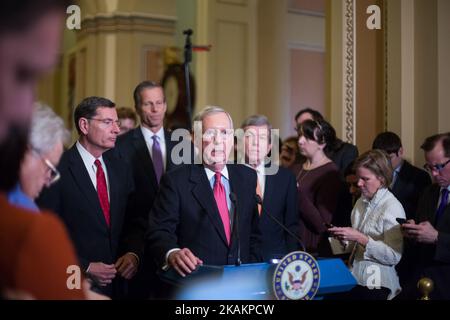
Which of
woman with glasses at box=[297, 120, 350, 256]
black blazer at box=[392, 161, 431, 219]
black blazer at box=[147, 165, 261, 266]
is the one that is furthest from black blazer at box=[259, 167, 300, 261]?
black blazer at box=[392, 161, 431, 219]

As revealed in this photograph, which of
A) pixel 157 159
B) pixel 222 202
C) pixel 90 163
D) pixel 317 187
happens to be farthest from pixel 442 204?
pixel 90 163

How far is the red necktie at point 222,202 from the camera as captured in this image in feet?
9.70

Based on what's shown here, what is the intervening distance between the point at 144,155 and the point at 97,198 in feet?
2.61

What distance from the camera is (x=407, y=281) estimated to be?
12.4 feet

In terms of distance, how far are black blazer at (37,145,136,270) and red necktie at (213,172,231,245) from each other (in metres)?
0.62

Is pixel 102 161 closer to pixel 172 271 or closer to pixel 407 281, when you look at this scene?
pixel 172 271

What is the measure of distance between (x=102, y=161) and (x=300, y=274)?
1.32 metres

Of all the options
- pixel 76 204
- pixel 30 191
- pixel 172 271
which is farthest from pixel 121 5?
pixel 30 191

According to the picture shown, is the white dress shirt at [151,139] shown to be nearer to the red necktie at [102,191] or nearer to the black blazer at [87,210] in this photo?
the black blazer at [87,210]

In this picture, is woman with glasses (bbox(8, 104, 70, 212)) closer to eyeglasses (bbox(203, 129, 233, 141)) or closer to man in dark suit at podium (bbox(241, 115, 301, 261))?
eyeglasses (bbox(203, 129, 233, 141))

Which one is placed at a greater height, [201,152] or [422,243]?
[201,152]

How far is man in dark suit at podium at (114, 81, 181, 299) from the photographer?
12.4ft

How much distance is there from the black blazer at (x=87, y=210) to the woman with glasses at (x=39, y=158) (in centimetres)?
99

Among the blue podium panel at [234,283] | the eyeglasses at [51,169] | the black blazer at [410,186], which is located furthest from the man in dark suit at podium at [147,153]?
the eyeglasses at [51,169]
